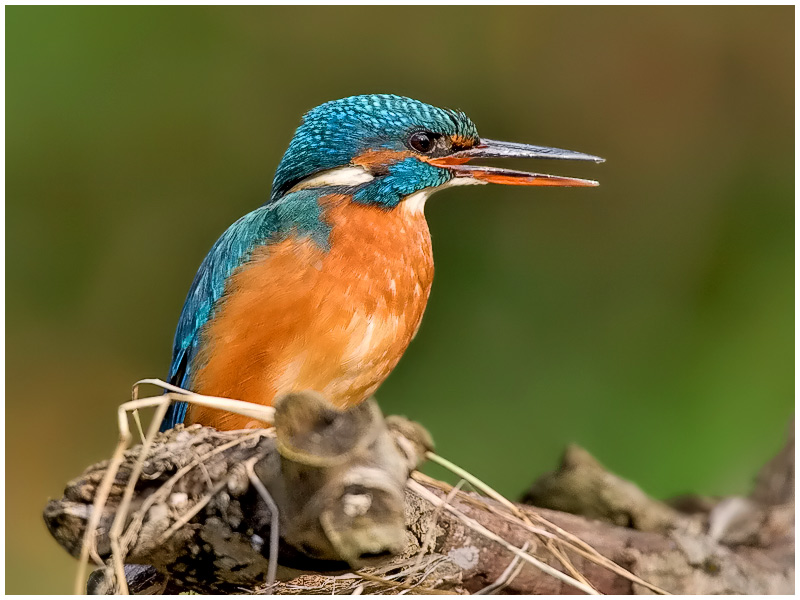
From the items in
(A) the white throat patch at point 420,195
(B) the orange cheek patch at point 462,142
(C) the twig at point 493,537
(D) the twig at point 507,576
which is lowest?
(D) the twig at point 507,576

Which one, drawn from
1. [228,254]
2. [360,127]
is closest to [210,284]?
[228,254]

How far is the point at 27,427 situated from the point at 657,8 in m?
2.25

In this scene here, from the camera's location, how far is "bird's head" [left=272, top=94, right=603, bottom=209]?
185 cm

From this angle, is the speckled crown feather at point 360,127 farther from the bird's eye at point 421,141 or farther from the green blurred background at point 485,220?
the green blurred background at point 485,220

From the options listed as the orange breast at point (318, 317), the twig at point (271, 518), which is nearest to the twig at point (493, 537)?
the twig at point (271, 518)

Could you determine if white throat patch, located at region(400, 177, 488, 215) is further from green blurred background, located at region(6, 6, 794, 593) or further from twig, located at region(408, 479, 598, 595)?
twig, located at region(408, 479, 598, 595)

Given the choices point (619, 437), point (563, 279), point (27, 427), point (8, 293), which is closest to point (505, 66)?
point (563, 279)

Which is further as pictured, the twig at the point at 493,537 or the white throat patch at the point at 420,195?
the white throat patch at the point at 420,195

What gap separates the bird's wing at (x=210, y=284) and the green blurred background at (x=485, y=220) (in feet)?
1.02

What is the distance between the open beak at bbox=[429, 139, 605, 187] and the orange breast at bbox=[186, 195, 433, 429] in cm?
18

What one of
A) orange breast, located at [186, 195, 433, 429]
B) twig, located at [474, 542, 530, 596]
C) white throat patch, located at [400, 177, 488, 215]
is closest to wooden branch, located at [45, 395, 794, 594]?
twig, located at [474, 542, 530, 596]

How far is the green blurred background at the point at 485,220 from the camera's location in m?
2.35

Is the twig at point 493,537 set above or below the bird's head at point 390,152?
below

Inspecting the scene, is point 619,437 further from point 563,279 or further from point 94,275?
point 94,275
